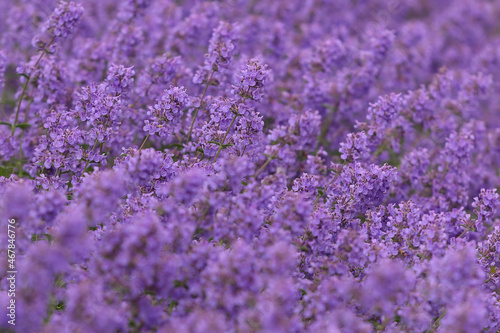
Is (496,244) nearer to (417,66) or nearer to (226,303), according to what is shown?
(226,303)

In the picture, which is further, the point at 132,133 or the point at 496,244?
the point at 132,133

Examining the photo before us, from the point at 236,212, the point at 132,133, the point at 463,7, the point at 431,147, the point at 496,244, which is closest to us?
the point at 236,212

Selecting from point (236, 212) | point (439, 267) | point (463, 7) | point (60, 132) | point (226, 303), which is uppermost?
point (463, 7)

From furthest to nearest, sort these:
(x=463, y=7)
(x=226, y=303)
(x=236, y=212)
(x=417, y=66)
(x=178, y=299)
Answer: (x=463, y=7)
(x=417, y=66)
(x=236, y=212)
(x=178, y=299)
(x=226, y=303)

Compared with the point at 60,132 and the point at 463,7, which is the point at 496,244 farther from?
the point at 463,7

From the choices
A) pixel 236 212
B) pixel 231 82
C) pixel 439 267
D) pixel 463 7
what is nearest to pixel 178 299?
pixel 236 212

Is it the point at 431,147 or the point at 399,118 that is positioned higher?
the point at 431,147
